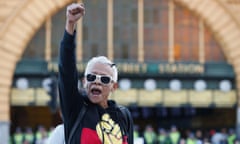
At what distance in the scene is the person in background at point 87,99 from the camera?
154 inches

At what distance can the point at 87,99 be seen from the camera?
404 cm

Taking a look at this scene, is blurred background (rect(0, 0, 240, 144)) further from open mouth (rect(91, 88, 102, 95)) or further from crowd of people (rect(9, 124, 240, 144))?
open mouth (rect(91, 88, 102, 95))

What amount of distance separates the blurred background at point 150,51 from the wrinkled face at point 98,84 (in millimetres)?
22863

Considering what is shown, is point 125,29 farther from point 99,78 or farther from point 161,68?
point 99,78

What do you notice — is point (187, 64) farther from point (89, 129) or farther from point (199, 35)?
point (89, 129)

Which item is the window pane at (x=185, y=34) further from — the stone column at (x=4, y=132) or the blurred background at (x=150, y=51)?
the stone column at (x=4, y=132)

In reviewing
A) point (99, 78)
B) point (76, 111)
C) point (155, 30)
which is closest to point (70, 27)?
point (99, 78)

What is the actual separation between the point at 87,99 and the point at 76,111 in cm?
10

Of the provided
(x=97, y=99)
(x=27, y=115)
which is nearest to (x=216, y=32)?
(x=27, y=115)

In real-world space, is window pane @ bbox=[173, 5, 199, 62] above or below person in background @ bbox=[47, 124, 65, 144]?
above

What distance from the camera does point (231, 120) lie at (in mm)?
30047

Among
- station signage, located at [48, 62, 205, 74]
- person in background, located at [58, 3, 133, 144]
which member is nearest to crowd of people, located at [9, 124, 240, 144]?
station signage, located at [48, 62, 205, 74]

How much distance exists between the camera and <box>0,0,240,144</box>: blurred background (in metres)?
27.0

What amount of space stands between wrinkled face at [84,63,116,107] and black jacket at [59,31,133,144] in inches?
2.0
